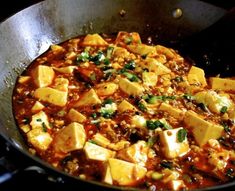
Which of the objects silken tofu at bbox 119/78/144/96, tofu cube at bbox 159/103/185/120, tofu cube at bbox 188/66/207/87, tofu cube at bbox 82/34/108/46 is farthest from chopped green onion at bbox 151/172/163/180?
tofu cube at bbox 82/34/108/46

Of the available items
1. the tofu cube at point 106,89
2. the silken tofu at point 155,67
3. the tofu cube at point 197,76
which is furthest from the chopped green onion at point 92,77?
the tofu cube at point 197,76

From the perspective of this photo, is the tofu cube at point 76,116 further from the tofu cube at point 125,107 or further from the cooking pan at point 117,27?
the cooking pan at point 117,27

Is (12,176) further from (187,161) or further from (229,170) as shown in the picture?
(229,170)

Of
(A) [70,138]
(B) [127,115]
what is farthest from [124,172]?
(B) [127,115]

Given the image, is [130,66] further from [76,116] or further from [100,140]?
[100,140]

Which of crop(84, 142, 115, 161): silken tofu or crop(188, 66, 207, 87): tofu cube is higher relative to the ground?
crop(84, 142, 115, 161): silken tofu

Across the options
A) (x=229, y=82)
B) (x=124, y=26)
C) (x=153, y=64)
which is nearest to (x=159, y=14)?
(x=124, y=26)

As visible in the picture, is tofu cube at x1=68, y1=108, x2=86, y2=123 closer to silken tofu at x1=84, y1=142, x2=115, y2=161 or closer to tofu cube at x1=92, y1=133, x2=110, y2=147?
tofu cube at x1=92, y1=133, x2=110, y2=147
